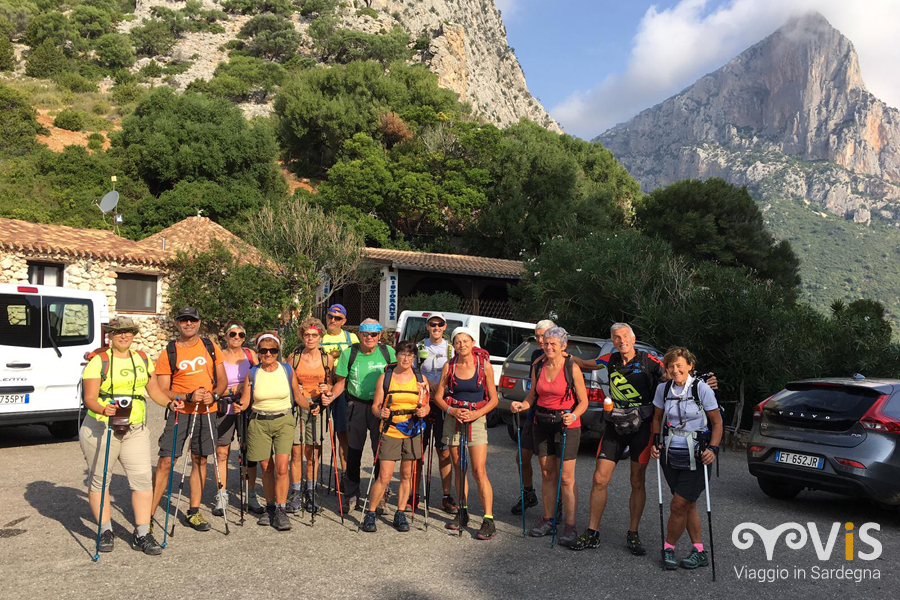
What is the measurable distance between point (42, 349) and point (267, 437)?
16.3ft

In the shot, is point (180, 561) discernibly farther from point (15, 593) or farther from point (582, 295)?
point (582, 295)

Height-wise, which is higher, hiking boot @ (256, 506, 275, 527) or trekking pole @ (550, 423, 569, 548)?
trekking pole @ (550, 423, 569, 548)

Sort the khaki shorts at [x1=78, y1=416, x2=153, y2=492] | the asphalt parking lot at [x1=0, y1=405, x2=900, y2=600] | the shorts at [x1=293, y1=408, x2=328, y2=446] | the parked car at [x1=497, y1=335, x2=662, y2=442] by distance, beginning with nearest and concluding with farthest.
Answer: the asphalt parking lot at [x1=0, y1=405, x2=900, y2=600]
the khaki shorts at [x1=78, y1=416, x2=153, y2=492]
the shorts at [x1=293, y1=408, x2=328, y2=446]
the parked car at [x1=497, y1=335, x2=662, y2=442]

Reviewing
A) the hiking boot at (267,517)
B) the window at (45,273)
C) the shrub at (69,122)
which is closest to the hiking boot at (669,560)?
the hiking boot at (267,517)

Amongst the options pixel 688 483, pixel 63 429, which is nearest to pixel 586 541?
→ pixel 688 483

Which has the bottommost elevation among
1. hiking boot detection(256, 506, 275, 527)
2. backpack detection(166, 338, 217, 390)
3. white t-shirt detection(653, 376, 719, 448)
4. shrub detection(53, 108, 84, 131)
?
hiking boot detection(256, 506, 275, 527)

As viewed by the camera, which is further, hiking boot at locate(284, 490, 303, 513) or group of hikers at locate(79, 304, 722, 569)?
hiking boot at locate(284, 490, 303, 513)

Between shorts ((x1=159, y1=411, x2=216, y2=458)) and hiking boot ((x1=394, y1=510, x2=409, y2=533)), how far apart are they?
64.3 inches

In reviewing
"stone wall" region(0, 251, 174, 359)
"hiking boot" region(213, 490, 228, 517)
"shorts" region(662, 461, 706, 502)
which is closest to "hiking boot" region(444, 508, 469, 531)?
"shorts" region(662, 461, 706, 502)

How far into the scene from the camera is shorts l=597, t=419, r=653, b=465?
18.1ft

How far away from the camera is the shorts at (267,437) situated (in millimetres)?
5965

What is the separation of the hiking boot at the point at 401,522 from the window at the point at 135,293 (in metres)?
17.1

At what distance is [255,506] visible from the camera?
252 inches

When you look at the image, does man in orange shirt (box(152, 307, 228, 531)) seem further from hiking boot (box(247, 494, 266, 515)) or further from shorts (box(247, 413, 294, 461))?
hiking boot (box(247, 494, 266, 515))
